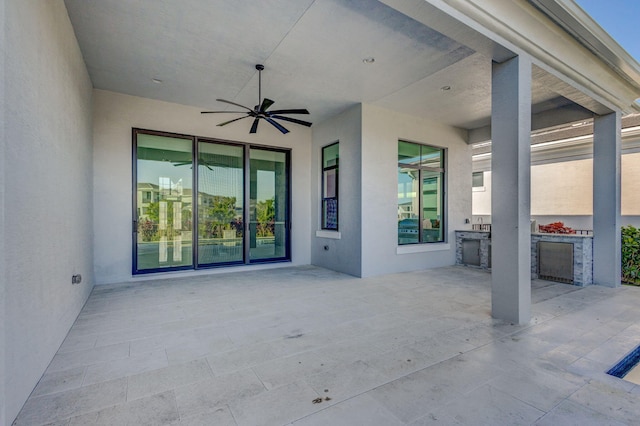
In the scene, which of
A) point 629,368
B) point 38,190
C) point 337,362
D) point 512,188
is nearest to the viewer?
point 38,190

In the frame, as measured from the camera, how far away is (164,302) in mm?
4219

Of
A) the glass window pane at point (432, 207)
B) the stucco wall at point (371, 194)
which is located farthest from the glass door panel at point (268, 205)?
the glass window pane at point (432, 207)

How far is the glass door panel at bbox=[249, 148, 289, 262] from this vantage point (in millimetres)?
6730

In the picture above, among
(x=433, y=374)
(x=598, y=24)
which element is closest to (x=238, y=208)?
(x=433, y=374)

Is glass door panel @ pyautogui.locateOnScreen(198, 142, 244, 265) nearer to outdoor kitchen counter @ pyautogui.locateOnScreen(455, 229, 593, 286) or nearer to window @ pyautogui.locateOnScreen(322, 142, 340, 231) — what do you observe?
window @ pyautogui.locateOnScreen(322, 142, 340, 231)

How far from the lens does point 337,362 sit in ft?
8.18

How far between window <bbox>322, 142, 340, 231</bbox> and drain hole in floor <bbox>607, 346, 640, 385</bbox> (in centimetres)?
471

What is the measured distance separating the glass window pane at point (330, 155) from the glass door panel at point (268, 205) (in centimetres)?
94

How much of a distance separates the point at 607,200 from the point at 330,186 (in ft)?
16.8

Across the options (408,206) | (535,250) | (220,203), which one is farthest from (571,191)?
(220,203)

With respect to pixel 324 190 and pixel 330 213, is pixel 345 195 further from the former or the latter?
pixel 324 190

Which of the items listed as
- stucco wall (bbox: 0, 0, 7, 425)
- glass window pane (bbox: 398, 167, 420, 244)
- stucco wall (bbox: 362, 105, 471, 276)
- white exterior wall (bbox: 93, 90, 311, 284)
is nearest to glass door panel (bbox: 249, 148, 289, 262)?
white exterior wall (bbox: 93, 90, 311, 284)

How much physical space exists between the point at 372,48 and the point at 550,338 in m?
3.91

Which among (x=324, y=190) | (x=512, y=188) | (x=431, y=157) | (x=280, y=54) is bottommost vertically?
(x=512, y=188)
